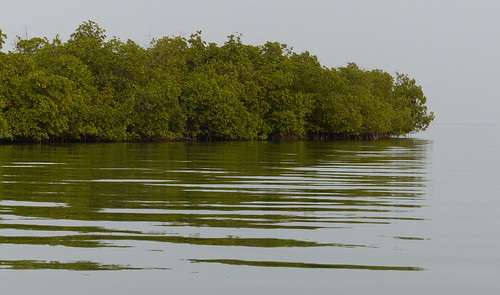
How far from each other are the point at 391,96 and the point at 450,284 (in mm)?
78562

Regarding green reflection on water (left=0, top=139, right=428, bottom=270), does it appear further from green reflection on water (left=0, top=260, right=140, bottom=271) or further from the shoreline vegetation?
the shoreline vegetation

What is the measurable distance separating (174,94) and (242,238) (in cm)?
4050

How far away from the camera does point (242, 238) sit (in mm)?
6539

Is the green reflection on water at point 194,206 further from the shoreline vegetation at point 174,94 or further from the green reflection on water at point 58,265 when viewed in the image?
the shoreline vegetation at point 174,94

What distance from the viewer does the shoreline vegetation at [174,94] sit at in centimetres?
3706

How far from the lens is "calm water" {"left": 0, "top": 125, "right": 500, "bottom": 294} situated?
16.0ft

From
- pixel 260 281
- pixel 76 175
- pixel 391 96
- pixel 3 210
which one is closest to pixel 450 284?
pixel 260 281

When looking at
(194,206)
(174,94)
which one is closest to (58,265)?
(194,206)

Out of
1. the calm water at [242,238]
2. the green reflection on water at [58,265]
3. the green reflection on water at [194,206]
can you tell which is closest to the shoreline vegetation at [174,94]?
the green reflection on water at [194,206]

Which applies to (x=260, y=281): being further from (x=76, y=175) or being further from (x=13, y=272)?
(x=76, y=175)

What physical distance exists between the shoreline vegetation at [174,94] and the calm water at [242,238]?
25.6m

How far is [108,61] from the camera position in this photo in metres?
44.3

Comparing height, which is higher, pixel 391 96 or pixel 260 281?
pixel 391 96

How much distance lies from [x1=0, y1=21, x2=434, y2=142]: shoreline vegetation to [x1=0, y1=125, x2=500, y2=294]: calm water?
1006 inches
